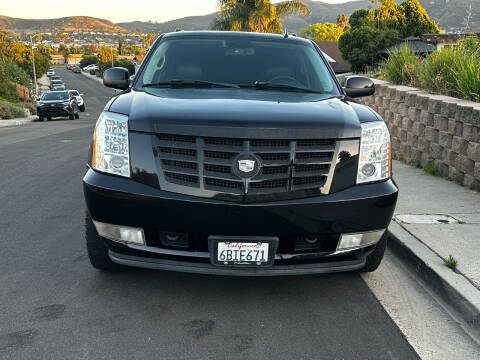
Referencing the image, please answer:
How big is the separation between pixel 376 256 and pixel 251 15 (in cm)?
3737

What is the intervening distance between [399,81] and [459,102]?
390cm

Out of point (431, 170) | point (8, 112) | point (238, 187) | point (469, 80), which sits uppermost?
point (469, 80)

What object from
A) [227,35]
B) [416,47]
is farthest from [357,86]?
[416,47]

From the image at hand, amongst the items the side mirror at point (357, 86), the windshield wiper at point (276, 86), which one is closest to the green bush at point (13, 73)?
the side mirror at point (357, 86)

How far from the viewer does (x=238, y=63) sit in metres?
5.09

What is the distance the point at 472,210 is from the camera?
5.90m

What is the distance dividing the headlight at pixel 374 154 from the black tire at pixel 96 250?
5.98 feet

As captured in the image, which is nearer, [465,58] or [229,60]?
[229,60]

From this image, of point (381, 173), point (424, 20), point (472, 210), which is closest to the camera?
point (381, 173)

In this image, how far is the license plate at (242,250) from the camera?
342 cm

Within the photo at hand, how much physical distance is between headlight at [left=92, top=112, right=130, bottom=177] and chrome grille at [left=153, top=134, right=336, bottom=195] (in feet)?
0.78

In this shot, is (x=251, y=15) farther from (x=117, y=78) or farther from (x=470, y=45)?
(x=117, y=78)

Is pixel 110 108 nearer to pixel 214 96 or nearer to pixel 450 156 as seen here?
pixel 214 96

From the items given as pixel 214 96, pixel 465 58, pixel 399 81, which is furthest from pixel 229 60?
pixel 399 81
